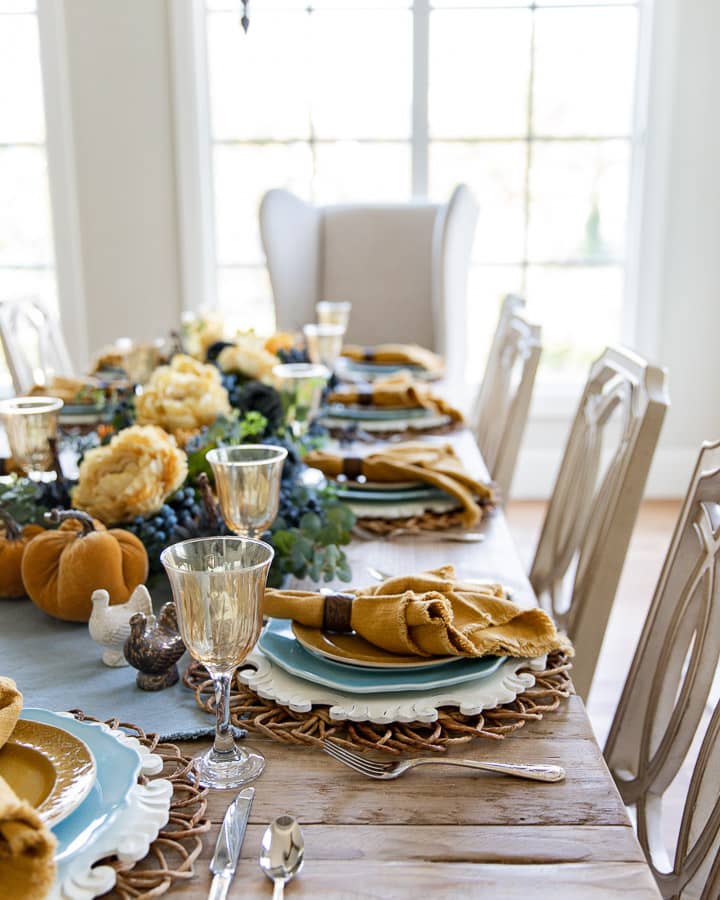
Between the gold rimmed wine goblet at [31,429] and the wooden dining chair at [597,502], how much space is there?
73 centimetres

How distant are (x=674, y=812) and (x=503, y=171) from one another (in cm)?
274

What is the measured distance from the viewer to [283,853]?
62cm

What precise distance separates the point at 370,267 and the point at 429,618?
2621 millimetres

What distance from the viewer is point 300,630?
0.91m

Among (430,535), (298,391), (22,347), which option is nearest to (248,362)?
(298,391)

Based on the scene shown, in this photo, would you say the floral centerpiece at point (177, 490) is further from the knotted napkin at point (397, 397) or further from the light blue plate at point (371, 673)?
the knotted napkin at point (397, 397)

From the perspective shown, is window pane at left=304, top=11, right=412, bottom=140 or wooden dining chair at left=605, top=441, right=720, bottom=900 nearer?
wooden dining chair at left=605, top=441, right=720, bottom=900

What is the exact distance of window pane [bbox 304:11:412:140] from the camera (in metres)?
3.86

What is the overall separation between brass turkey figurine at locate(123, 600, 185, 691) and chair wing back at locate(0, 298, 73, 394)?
Answer: 1725 millimetres

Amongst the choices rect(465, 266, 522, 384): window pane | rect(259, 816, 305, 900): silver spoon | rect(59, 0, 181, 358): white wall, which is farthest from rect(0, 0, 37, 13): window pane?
rect(259, 816, 305, 900): silver spoon

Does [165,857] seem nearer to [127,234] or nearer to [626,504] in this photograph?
[626,504]

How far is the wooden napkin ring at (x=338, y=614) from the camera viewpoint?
899 millimetres

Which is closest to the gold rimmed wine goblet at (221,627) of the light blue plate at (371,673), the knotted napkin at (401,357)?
the light blue plate at (371,673)

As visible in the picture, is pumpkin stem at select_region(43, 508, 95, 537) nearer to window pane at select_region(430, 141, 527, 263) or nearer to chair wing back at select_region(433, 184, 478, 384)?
chair wing back at select_region(433, 184, 478, 384)
